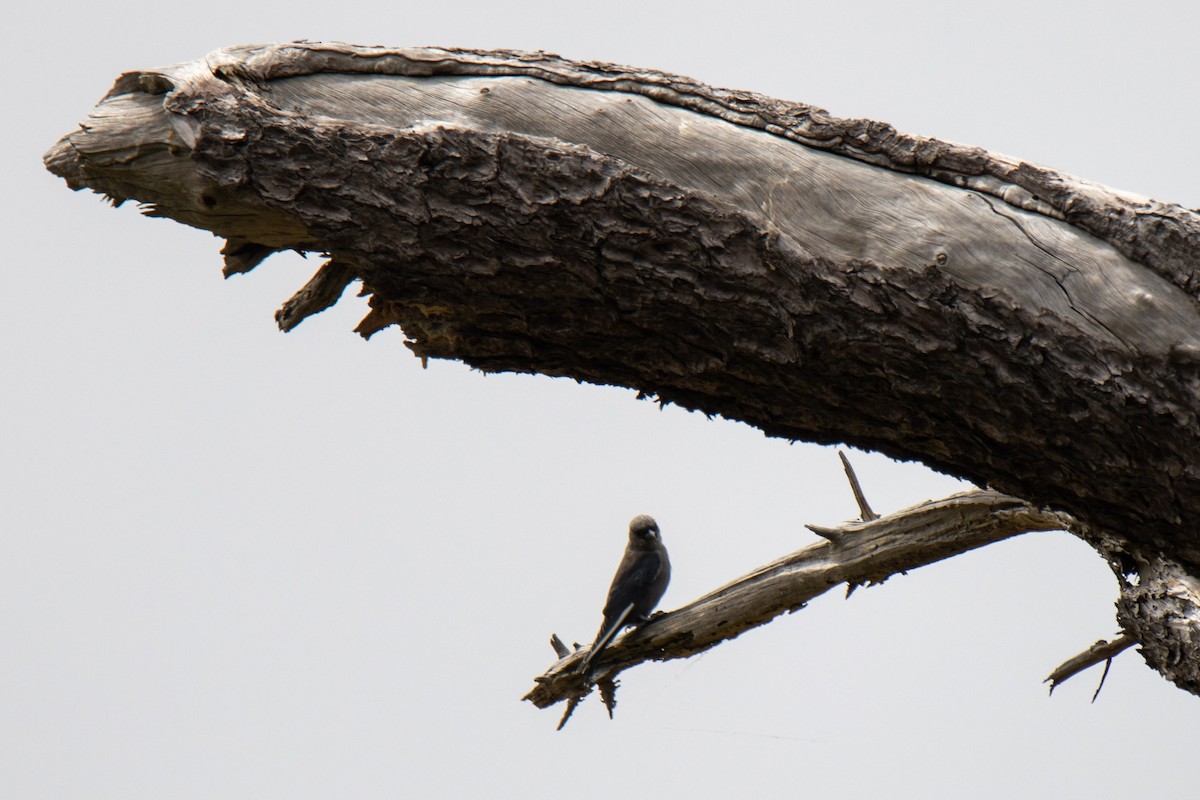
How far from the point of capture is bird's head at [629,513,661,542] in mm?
6160

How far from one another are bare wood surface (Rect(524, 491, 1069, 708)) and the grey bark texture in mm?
960

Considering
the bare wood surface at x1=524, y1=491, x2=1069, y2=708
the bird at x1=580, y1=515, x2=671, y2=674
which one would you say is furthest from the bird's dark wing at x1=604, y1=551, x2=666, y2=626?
the bare wood surface at x1=524, y1=491, x2=1069, y2=708

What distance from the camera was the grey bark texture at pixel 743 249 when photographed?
2.03 meters

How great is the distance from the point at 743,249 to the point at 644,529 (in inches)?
166

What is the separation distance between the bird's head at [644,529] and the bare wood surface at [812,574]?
1.90m

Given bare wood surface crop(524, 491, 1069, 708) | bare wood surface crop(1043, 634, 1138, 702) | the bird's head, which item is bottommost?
bare wood surface crop(1043, 634, 1138, 702)

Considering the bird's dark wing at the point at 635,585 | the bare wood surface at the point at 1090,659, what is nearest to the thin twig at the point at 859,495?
the bare wood surface at the point at 1090,659

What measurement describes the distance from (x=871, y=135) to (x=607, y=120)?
58 cm

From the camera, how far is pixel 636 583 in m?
5.34

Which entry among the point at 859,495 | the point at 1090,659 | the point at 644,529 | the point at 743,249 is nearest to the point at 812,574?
the point at 859,495

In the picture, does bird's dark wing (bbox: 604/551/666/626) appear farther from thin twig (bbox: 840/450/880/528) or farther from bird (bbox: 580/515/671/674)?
thin twig (bbox: 840/450/880/528)

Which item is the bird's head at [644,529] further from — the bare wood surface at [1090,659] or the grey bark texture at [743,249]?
the grey bark texture at [743,249]

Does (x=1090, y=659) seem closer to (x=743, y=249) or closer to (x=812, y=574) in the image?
(x=812, y=574)

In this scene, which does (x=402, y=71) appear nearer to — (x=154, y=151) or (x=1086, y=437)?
(x=154, y=151)
